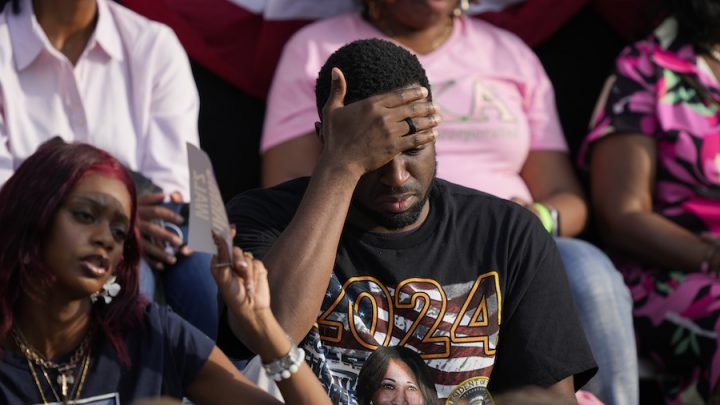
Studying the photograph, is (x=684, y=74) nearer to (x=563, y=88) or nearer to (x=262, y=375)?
(x=563, y=88)

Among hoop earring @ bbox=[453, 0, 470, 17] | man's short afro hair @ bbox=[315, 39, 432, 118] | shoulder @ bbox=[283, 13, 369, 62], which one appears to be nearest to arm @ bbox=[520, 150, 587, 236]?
hoop earring @ bbox=[453, 0, 470, 17]

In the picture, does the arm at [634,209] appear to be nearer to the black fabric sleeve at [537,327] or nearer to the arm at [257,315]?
the black fabric sleeve at [537,327]

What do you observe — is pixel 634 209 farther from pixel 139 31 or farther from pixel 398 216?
pixel 139 31

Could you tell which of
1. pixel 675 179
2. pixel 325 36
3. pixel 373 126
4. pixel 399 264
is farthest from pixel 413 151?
pixel 675 179

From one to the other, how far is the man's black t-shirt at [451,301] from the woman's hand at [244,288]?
0.34 m

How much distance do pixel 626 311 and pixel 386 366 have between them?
1121mm

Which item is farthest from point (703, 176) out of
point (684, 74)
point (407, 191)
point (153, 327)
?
point (153, 327)

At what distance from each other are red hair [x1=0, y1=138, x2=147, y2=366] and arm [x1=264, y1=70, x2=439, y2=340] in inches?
13.6

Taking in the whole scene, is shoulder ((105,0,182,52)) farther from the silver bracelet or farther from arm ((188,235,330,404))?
the silver bracelet

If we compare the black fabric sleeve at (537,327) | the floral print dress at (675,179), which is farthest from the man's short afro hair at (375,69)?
the floral print dress at (675,179)

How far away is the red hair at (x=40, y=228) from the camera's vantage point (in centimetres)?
264

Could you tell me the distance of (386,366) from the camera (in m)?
2.63

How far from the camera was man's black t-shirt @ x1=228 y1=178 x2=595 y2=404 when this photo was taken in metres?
2.66

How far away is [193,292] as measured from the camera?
3293mm
